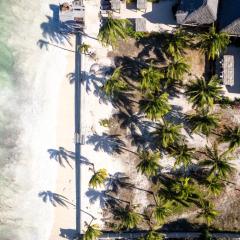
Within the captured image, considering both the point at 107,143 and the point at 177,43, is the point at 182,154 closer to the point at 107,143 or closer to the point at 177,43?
the point at 107,143

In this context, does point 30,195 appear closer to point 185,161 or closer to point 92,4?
point 185,161

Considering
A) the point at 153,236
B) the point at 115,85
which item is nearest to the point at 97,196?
the point at 153,236

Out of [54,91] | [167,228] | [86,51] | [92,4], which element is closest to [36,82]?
[54,91]

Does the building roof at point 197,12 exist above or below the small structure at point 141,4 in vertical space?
below

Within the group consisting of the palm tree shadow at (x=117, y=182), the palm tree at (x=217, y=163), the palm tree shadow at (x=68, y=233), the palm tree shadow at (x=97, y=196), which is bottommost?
the palm tree shadow at (x=68, y=233)

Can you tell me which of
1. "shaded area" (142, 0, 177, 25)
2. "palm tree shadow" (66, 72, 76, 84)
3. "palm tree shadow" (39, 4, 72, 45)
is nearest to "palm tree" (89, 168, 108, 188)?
"palm tree shadow" (66, 72, 76, 84)

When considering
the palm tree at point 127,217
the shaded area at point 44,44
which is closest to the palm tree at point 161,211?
the palm tree at point 127,217

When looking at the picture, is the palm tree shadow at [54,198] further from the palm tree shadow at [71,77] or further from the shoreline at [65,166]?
the palm tree shadow at [71,77]
